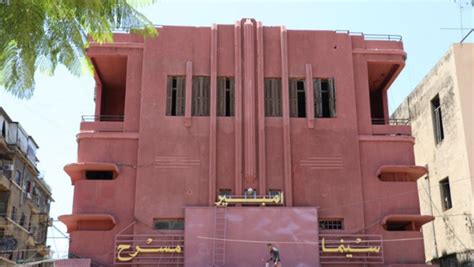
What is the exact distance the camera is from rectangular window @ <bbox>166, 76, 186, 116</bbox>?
1073 inches

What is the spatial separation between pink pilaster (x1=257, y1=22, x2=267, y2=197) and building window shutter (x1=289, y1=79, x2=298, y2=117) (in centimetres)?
133

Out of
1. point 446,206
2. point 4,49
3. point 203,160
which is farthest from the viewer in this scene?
point 446,206

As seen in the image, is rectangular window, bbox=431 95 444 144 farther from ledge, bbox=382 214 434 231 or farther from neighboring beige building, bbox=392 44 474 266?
ledge, bbox=382 214 434 231

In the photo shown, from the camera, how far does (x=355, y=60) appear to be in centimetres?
2859

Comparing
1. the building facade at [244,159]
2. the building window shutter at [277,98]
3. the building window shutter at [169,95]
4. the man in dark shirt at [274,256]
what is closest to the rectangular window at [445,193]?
the building facade at [244,159]

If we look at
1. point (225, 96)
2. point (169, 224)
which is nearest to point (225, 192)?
point (169, 224)

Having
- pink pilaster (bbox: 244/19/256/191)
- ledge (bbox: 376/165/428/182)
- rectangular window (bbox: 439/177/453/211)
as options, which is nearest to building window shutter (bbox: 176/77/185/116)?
pink pilaster (bbox: 244/19/256/191)

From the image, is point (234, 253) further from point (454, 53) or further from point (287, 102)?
point (454, 53)

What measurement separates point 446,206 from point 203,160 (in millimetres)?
13400

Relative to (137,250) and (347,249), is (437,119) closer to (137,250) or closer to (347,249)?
(347,249)

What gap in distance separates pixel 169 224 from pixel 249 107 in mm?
5974

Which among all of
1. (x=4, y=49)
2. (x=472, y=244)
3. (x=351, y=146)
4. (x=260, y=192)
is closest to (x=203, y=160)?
(x=260, y=192)

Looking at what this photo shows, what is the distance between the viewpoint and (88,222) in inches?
1030

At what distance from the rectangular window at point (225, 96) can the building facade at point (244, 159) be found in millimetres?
48
